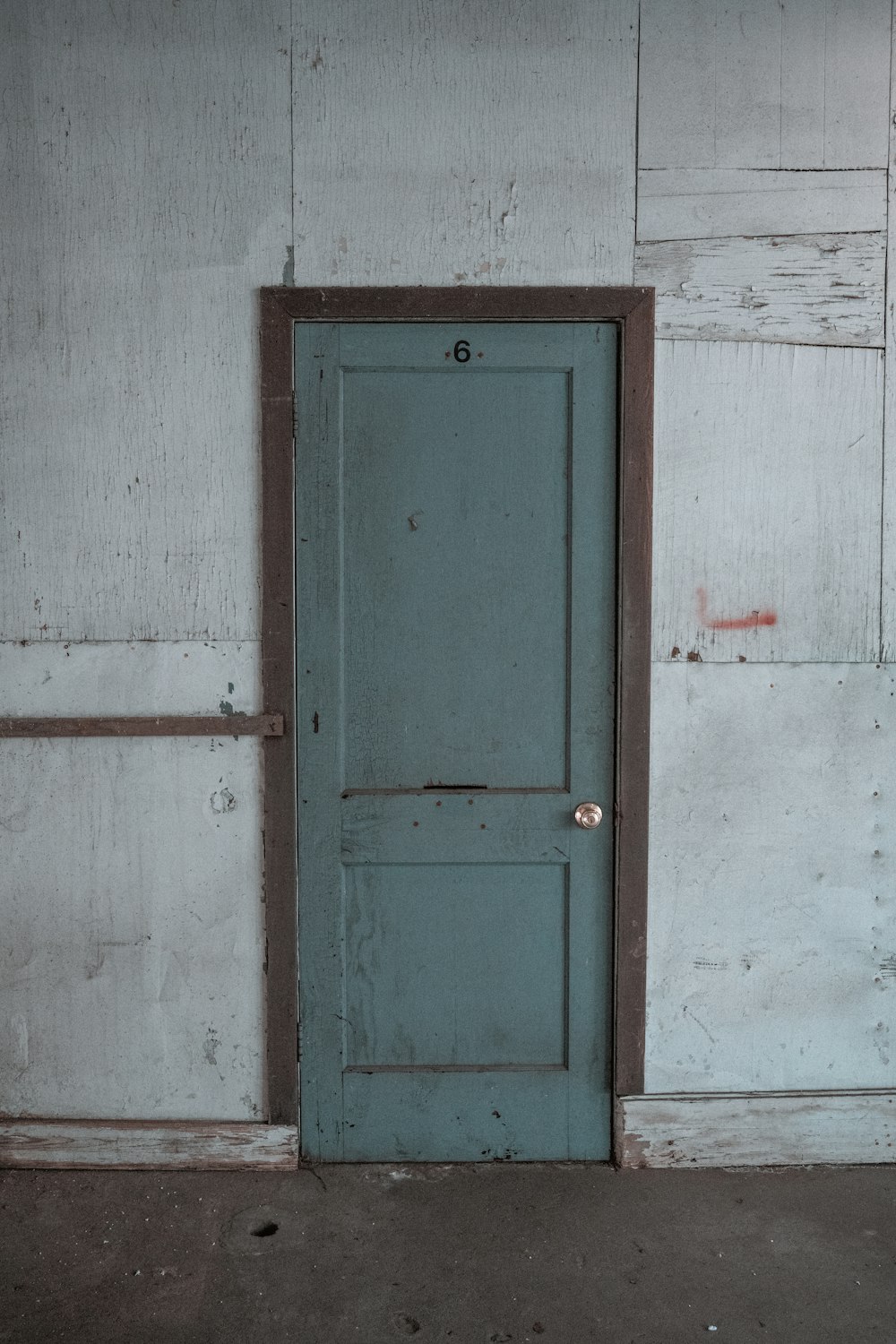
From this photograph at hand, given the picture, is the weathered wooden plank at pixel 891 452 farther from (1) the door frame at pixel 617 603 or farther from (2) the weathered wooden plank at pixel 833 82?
(1) the door frame at pixel 617 603

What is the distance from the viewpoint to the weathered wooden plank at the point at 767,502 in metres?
2.47

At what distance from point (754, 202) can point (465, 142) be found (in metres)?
0.76

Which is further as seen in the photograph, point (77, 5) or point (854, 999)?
point (854, 999)

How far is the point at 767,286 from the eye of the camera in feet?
8.07

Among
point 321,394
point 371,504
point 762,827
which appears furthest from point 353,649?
point 762,827

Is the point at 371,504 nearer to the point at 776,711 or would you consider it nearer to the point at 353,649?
the point at 353,649

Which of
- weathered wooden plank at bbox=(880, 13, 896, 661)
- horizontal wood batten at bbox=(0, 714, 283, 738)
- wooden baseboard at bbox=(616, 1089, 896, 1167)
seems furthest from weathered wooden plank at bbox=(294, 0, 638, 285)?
wooden baseboard at bbox=(616, 1089, 896, 1167)

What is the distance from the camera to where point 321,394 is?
8.05 feet

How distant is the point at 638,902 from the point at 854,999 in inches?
25.9

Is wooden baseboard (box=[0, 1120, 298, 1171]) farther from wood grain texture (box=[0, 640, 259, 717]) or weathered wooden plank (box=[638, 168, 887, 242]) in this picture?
weathered wooden plank (box=[638, 168, 887, 242])

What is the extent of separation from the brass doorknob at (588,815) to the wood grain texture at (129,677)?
89 cm

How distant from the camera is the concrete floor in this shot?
206cm

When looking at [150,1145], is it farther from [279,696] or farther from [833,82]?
[833,82]

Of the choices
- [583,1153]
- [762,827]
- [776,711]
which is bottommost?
[583,1153]
